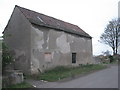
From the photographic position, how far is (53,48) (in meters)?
19.2

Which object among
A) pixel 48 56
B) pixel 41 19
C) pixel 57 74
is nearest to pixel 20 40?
pixel 48 56

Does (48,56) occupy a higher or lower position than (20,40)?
lower

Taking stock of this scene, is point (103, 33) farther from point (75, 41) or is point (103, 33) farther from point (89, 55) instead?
point (75, 41)

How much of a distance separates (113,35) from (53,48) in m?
27.7

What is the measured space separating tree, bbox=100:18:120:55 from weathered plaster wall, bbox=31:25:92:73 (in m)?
19.5

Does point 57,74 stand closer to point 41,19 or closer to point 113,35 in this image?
point 41,19

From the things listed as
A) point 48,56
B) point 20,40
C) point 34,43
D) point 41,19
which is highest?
point 41,19

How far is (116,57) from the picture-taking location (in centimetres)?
3944

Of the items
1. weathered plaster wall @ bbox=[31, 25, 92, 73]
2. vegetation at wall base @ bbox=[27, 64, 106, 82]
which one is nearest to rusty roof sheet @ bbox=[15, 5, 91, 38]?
weathered plaster wall @ bbox=[31, 25, 92, 73]

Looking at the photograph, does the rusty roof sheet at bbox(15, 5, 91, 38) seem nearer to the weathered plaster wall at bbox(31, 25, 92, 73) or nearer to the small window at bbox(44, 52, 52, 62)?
the weathered plaster wall at bbox(31, 25, 92, 73)

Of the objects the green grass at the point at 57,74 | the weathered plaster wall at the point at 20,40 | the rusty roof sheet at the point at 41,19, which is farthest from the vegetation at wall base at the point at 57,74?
the rusty roof sheet at the point at 41,19

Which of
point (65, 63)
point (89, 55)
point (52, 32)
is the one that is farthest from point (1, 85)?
point (89, 55)

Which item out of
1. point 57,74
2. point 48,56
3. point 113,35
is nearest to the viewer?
point 57,74

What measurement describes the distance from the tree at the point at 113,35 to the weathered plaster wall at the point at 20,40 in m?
30.4
